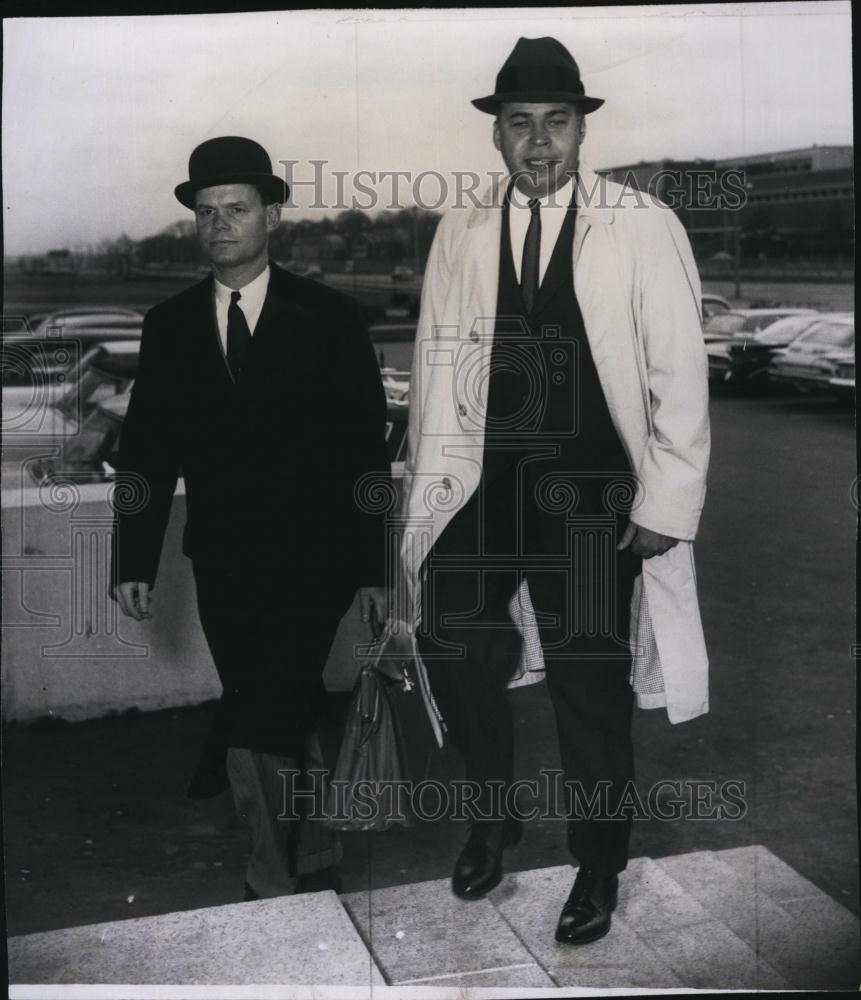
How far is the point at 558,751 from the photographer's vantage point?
6.42m

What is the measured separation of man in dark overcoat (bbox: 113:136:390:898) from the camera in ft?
20.9

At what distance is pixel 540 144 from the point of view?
6258 mm

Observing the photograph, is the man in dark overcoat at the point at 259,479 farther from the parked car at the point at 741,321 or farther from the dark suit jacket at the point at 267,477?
the parked car at the point at 741,321

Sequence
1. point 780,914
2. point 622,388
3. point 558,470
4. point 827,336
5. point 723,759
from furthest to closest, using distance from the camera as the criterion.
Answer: point 827,336 → point 723,759 → point 780,914 → point 558,470 → point 622,388

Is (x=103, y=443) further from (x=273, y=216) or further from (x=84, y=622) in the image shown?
(x=273, y=216)

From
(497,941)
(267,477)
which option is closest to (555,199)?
(267,477)

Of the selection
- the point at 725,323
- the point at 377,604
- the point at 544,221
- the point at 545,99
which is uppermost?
the point at 545,99

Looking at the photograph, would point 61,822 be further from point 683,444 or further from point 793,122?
point 793,122

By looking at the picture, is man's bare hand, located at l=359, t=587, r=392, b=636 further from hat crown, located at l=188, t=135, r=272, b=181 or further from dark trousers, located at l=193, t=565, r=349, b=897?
hat crown, located at l=188, t=135, r=272, b=181

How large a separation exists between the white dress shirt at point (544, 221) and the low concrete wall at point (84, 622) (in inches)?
53.0

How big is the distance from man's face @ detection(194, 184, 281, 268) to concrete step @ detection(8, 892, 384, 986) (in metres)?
2.17

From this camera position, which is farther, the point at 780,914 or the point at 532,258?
the point at 780,914

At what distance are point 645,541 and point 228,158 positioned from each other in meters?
1.88

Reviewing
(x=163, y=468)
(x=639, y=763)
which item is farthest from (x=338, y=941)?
(x=163, y=468)
